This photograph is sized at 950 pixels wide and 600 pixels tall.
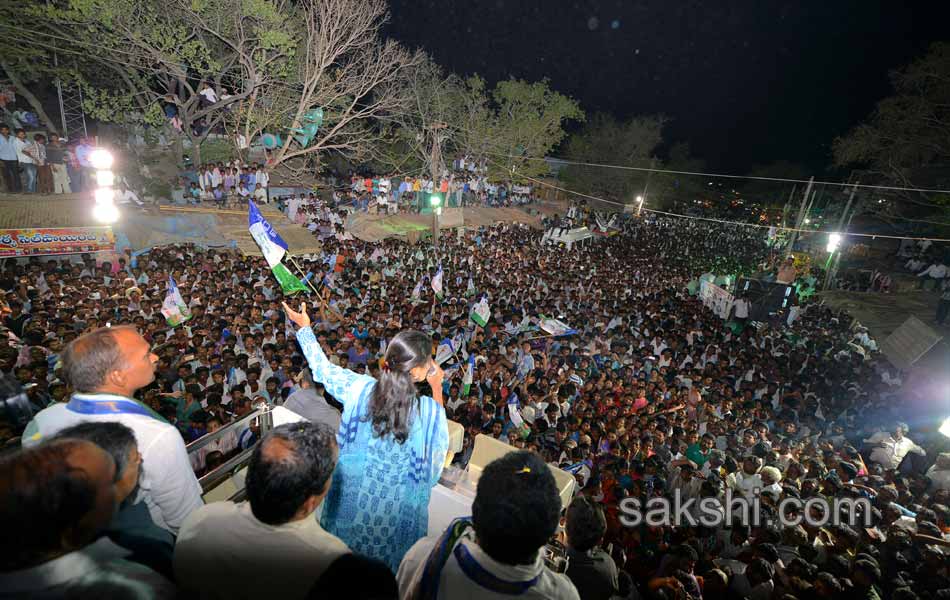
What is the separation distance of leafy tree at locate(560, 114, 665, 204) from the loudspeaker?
100 ft

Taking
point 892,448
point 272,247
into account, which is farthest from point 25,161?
point 892,448

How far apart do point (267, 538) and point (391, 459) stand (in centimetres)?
79

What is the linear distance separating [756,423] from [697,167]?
220 ft

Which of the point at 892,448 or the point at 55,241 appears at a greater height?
the point at 55,241

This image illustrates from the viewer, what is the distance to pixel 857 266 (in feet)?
74.6

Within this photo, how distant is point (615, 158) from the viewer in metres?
44.8

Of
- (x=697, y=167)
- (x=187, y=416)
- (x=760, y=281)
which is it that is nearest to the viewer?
(x=187, y=416)

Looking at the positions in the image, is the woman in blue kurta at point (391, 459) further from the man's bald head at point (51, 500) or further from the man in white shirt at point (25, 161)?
the man in white shirt at point (25, 161)

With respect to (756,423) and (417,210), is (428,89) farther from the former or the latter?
A: (756,423)

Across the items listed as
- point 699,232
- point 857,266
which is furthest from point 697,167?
point 857,266

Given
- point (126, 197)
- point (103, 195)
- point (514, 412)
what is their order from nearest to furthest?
1. point (514, 412)
2. point (103, 195)
3. point (126, 197)

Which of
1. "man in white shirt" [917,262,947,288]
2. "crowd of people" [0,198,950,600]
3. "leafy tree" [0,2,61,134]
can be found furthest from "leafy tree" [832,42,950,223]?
"leafy tree" [0,2,61,134]

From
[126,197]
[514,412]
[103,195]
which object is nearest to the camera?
[514,412]

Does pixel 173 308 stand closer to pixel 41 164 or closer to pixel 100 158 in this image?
pixel 100 158
